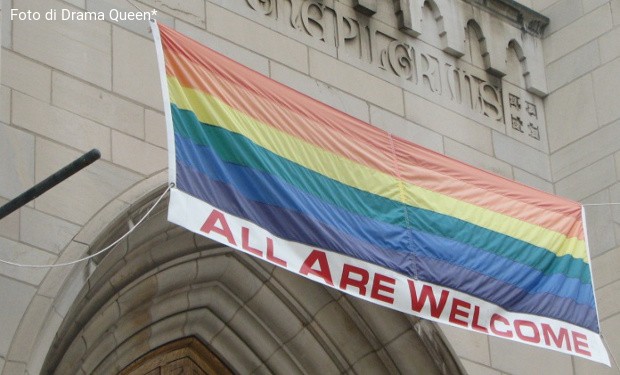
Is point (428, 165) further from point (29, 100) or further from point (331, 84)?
point (29, 100)

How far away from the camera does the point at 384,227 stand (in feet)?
37.4

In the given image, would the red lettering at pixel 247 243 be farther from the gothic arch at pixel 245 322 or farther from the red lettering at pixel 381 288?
the gothic arch at pixel 245 322

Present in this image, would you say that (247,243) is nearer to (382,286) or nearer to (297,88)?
(382,286)

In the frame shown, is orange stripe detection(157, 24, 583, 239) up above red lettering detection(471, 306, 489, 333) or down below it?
above

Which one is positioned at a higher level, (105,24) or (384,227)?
(105,24)

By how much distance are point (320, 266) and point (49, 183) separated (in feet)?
6.82

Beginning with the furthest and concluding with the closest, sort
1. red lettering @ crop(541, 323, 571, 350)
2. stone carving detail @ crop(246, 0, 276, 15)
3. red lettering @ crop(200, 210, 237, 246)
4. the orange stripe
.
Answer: stone carving detail @ crop(246, 0, 276, 15) < red lettering @ crop(541, 323, 571, 350) < the orange stripe < red lettering @ crop(200, 210, 237, 246)

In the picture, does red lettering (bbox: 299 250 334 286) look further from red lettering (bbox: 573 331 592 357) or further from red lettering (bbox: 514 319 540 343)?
red lettering (bbox: 573 331 592 357)

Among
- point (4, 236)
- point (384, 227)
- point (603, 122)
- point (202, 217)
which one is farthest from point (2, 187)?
point (603, 122)

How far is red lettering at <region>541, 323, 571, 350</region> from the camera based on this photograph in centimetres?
1181

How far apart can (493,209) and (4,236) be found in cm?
396

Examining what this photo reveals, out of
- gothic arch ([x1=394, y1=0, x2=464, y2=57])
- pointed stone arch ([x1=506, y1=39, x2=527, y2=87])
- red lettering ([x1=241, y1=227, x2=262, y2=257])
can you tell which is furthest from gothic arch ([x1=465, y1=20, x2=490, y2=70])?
red lettering ([x1=241, y1=227, x2=262, y2=257])

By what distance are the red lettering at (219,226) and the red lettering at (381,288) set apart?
4.35 feet

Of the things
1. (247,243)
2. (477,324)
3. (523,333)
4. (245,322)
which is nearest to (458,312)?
(477,324)
